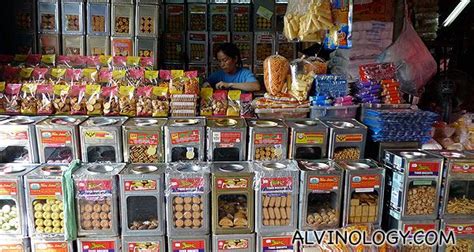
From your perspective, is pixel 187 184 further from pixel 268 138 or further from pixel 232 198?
pixel 268 138

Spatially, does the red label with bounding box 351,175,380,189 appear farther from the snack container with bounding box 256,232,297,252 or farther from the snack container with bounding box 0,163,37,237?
the snack container with bounding box 0,163,37,237

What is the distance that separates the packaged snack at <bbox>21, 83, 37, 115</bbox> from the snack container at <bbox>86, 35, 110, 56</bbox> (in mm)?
995

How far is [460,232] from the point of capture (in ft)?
7.57

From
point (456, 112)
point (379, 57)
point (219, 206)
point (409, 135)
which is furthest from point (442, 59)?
point (219, 206)

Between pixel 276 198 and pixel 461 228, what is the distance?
1082 mm

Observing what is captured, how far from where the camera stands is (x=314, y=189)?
2.16m

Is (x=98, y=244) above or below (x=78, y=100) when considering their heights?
below

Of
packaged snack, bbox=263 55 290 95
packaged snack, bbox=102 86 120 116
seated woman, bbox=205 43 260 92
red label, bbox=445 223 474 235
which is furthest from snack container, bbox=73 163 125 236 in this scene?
red label, bbox=445 223 474 235

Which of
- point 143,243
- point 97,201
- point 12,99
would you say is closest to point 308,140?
point 143,243

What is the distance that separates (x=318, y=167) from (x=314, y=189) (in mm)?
126

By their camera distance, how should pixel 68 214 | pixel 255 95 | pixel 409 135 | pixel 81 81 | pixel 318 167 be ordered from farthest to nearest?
1. pixel 255 95
2. pixel 81 81
3. pixel 409 135
4. pixel 318 167
5. pixel 68 214

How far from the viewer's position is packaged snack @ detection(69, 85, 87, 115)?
2518 mm

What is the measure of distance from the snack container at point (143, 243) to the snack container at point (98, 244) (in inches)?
1.7

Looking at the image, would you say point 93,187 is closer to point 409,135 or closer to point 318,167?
point 318,167
